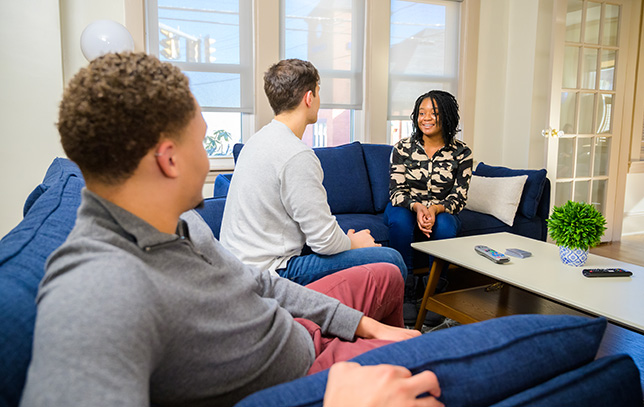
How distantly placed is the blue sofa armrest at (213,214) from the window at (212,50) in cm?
134

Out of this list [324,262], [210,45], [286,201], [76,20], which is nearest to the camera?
[286,201]

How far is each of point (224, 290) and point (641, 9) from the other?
547 cm

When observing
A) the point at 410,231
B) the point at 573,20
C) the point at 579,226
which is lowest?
the point at 410,231

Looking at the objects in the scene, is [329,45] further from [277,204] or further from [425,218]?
[277,204]

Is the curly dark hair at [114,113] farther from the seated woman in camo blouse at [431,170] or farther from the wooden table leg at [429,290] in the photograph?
the seated woman in camo blouse at [431,170]

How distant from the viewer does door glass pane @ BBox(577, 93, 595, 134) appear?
4.25 meters

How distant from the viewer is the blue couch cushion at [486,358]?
566 mm

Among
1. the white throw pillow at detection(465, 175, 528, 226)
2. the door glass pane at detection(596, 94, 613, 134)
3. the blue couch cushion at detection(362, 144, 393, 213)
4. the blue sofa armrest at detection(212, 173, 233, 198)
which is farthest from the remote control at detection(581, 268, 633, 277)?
the door glass pane at detection(596, 94, 613, 134)

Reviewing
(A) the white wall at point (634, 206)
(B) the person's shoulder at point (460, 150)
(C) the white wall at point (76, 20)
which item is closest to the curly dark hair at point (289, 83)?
(B) the person's shoulder at point (460, 150)

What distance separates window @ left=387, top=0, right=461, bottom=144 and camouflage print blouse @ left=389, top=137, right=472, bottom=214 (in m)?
1.26

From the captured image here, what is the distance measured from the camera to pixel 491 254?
204 centimetres

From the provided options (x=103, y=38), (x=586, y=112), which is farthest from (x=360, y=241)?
(x=586, y=112)

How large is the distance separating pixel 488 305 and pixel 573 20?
335 cm

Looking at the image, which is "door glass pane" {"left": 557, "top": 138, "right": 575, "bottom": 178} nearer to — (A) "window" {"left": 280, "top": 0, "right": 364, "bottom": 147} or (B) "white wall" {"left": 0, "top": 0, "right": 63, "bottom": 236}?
(A) "window" {"left": 280, "top": 0, "right": 364, "bottom": 147}
